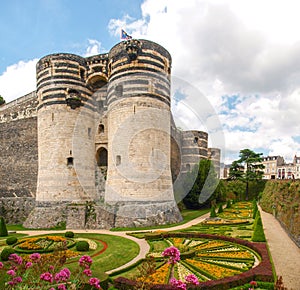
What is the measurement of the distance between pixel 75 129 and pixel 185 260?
16043 millimetres

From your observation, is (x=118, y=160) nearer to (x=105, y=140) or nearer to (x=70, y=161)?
(x=105, y=140)

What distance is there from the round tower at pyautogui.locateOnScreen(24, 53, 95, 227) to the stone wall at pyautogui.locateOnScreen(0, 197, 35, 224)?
3.40 m

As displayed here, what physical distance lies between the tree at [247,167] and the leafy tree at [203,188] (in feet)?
46.1

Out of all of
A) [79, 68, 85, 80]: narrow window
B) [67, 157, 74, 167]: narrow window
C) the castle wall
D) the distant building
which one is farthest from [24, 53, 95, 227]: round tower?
the distant building

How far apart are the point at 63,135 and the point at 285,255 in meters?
18.9

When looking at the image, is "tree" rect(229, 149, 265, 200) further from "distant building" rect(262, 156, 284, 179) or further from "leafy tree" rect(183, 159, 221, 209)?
"distant building" rect(262, 156, 284, 179)

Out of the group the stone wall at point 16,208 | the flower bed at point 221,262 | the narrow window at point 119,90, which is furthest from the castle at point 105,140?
the flower bed at point 221,262

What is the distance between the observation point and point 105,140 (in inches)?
990

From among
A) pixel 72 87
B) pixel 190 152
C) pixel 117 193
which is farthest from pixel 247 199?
pixel 72 87

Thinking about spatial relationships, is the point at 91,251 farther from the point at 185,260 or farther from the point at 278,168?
the point at 278,168

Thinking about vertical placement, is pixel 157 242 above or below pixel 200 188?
below

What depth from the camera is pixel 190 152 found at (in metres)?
39.5

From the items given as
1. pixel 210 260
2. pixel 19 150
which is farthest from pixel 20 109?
pixel 210 260

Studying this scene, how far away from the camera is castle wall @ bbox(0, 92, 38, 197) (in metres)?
27.6
